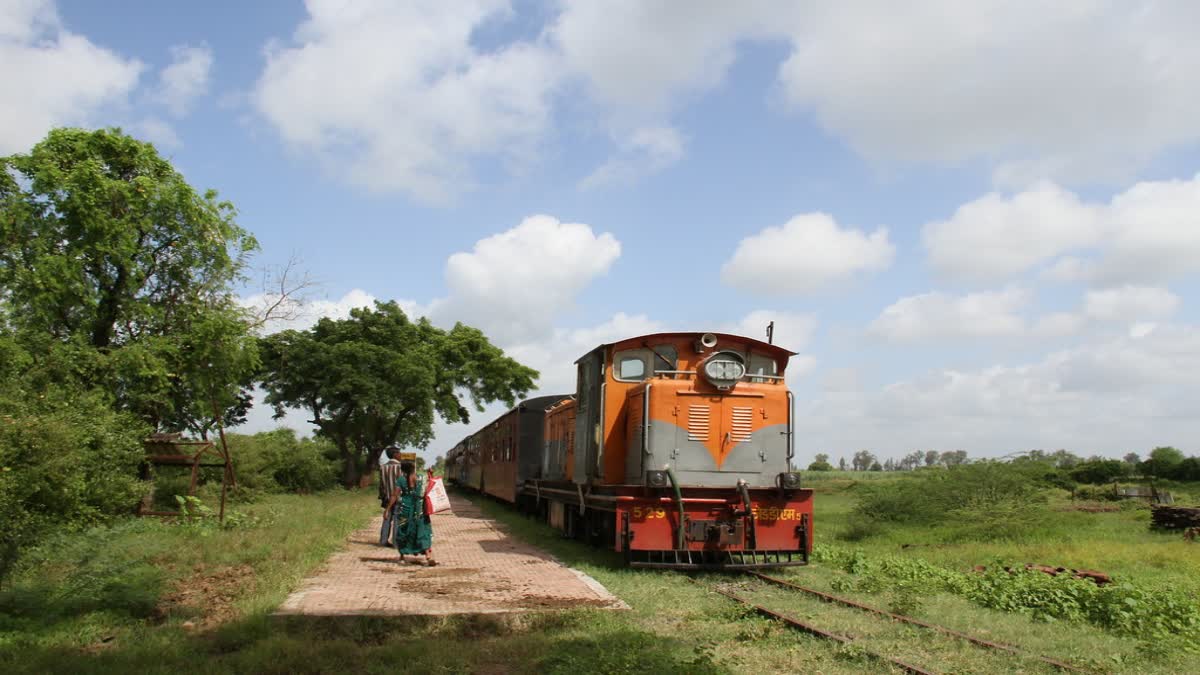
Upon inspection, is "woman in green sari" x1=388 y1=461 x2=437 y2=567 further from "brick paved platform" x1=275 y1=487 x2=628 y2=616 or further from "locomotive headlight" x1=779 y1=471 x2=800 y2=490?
"locomotive headlight" x1=779 y1=471 x2=800 y2=490

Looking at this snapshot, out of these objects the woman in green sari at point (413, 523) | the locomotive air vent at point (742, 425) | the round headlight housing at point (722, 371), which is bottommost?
the woman in green sari at point (413, 523)

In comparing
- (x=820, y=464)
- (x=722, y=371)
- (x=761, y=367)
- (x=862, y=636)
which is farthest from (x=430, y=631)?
(x=820, y=464)

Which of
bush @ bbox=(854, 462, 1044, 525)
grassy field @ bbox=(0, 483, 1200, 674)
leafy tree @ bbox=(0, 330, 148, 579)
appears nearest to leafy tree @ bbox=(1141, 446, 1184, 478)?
bush @ bbox=(854, 462, 1044, 525)

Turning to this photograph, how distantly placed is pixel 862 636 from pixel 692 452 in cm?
428

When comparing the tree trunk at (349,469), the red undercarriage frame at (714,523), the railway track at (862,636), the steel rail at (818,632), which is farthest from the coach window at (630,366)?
the tree trunk at (349,469)

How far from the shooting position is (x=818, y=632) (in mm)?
7359

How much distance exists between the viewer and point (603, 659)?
251 inches

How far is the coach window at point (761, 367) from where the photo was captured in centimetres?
1227

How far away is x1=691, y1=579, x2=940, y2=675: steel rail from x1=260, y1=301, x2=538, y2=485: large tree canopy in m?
26.3

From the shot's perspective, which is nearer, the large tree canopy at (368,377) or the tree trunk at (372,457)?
the large tree canopy at (368,377)

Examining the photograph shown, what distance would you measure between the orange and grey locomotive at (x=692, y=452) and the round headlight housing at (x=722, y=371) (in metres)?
0.01

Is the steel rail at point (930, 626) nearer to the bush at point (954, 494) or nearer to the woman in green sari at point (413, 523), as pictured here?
the woman in green sari at point (413, 523)

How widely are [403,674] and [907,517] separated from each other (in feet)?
53.3

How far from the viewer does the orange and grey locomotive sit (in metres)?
11.0
